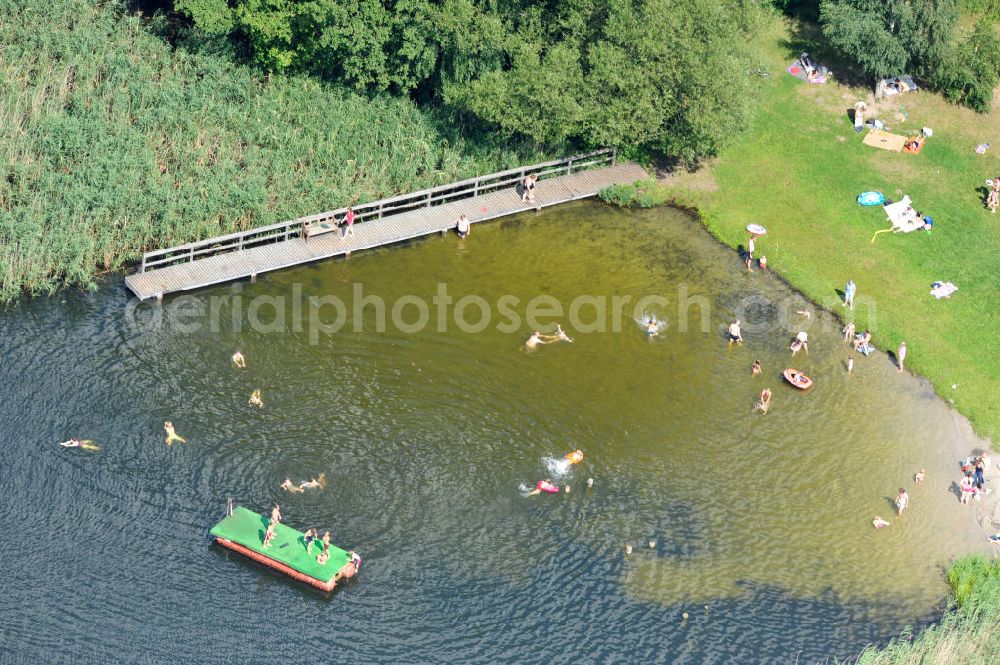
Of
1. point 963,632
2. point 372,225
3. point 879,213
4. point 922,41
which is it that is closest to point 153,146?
point 372,225

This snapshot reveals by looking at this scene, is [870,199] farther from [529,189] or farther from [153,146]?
[153,146]

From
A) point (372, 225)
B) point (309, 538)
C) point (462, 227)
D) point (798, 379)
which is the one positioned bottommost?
point (309, 538)

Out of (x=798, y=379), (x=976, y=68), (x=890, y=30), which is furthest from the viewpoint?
(x=890, y=30)

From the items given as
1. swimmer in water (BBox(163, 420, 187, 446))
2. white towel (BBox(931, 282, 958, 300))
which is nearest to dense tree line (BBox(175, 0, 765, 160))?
white towel (BBox(931, 282, 958, 300))

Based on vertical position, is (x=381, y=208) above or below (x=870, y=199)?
below

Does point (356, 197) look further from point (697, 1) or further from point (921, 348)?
point (921, 348)

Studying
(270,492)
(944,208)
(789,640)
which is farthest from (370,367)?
(944,208)

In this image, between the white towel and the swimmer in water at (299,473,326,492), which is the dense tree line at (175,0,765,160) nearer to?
the white towel
